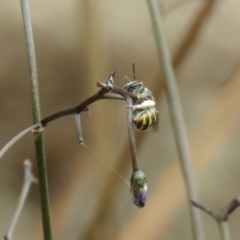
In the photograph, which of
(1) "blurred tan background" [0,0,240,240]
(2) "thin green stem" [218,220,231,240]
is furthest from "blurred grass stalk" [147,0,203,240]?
(1) "blurred tan background" [0,0,240,240]

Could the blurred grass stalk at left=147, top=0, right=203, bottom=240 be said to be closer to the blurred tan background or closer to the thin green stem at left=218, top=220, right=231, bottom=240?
the thin green stem at left=218, top=220, right=231, bottom=240

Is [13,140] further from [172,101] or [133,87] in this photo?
[172,101]

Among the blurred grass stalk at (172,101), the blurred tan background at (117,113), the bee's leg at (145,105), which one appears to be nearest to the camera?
the bee's leg at (145,105)

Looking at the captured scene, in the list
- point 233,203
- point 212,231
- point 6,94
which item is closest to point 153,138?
point 212,231

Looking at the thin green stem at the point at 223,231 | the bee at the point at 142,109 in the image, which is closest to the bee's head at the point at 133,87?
the bee at the point at 142,109

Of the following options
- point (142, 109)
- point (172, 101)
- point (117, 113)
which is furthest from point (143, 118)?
point (117, 113)

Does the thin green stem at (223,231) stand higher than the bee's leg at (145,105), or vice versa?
the bee's leg at (145,105)

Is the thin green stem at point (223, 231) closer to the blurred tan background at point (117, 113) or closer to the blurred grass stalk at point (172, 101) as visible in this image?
the blurred grass stalk at point (172, 101)
